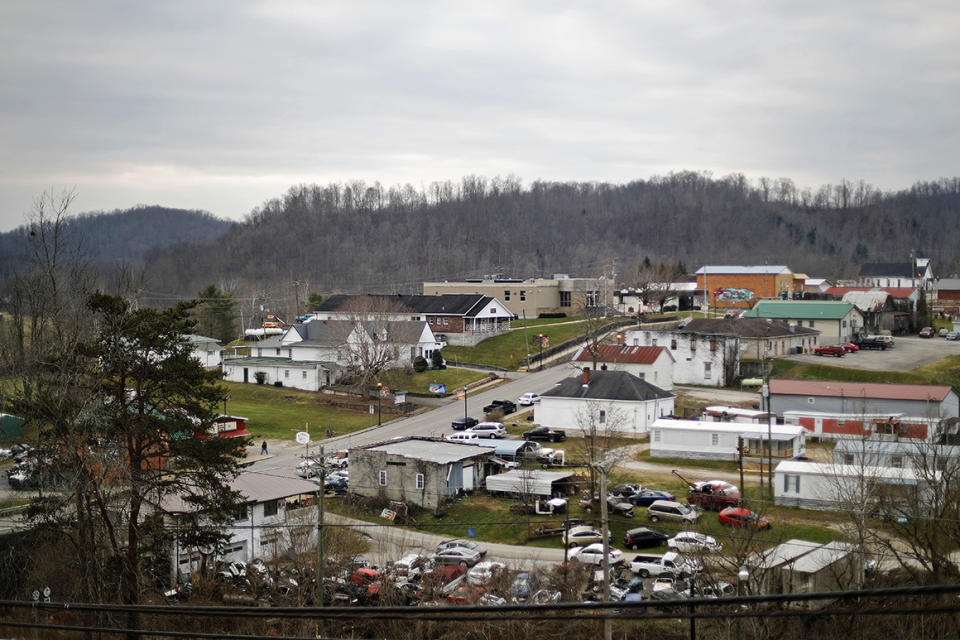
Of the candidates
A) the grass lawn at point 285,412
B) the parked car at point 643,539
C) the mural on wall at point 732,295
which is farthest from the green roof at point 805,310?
the parked car at point 643,539

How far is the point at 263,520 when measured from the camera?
21.6 metres

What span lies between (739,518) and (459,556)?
7.26 metres

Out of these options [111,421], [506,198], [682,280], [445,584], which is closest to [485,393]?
[445,584]

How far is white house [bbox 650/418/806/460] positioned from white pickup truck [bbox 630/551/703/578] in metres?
10.3

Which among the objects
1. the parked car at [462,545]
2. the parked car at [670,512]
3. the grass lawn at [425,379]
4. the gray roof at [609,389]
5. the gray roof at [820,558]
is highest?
the gray roof at [609,389]

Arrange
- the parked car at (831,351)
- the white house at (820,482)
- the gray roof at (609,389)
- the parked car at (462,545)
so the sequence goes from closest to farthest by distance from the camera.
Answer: the parked car at (462,545) → the white house at (820,482) → the gray roof at (609,389) → the parked car at (831,351)

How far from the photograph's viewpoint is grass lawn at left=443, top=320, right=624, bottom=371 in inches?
1928

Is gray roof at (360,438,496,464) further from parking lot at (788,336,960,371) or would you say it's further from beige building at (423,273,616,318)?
beige building at (423,273,616,318)

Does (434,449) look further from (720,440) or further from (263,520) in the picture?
(720,440)

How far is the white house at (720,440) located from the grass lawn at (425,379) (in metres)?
14.6

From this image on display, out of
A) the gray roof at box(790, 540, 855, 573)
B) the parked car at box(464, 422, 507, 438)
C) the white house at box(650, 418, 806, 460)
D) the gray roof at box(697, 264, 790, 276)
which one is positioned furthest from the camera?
the gray roof at box(697, 264, 790, 276)

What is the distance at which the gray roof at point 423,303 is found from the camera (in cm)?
5145

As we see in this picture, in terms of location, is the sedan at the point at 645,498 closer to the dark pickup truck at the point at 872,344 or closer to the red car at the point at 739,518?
the red car at the point at 739,518

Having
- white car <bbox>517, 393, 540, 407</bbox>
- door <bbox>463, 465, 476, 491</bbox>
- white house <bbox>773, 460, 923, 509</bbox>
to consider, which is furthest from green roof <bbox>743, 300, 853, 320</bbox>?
door <bbox>463, 465, 476, 491</bbox>
